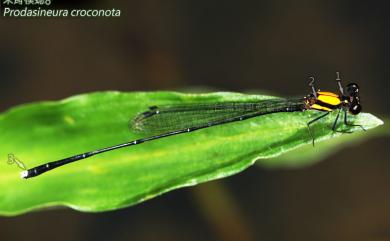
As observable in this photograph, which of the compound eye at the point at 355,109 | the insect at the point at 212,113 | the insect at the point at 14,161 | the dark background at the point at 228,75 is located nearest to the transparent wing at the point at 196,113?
the insect at the point at 212,113

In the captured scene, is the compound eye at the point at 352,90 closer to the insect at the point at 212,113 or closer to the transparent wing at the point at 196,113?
the insect at the point at 212,113

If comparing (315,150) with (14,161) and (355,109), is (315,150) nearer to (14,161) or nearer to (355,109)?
(355,109)

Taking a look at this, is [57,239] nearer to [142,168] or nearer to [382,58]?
[142,168]

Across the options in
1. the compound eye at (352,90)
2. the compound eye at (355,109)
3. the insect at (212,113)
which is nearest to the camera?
the insect at (212,113)

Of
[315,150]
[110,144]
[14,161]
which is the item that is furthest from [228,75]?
[14,161]

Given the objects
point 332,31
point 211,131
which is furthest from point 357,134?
point 332,31

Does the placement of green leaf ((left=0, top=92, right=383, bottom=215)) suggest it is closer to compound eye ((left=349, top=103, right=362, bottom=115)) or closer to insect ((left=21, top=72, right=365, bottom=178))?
insect ((left=21, top=72, right=365, bottom=178))

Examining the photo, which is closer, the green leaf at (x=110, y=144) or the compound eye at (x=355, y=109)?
the green leaf at (x=110, y=144)
